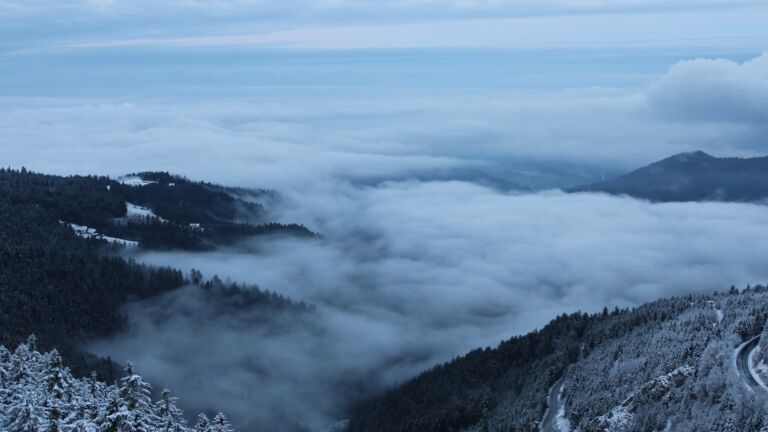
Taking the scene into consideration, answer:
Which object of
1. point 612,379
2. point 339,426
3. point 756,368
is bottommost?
point 339,426

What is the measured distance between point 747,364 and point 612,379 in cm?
2170

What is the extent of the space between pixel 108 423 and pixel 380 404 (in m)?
111

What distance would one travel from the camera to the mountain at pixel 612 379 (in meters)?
67.3

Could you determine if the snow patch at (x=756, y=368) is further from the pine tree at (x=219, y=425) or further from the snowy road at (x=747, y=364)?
the pine tree at (x=219, y=425)

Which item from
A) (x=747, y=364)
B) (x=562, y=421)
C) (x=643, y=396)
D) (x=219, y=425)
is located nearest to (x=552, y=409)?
(x=562, y=421)

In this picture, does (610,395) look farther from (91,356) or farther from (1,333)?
(1,333)

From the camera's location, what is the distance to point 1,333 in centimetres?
14338

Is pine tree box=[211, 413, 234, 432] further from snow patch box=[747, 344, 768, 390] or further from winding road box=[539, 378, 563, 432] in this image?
snow patch box=[747, 344, 768, 390]

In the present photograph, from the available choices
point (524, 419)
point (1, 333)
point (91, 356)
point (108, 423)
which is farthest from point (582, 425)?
point (1, 333)

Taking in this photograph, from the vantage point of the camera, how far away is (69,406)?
206 feet

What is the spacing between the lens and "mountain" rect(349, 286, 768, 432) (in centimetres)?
6731

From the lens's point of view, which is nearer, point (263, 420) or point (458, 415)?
point (458, 415)

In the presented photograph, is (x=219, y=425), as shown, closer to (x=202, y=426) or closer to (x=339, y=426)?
(x=202, y=426)

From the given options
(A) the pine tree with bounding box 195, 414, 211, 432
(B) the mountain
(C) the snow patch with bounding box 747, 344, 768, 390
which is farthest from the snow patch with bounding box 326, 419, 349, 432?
(C) the snow patch with bounding box 747, 344, 768, 390
